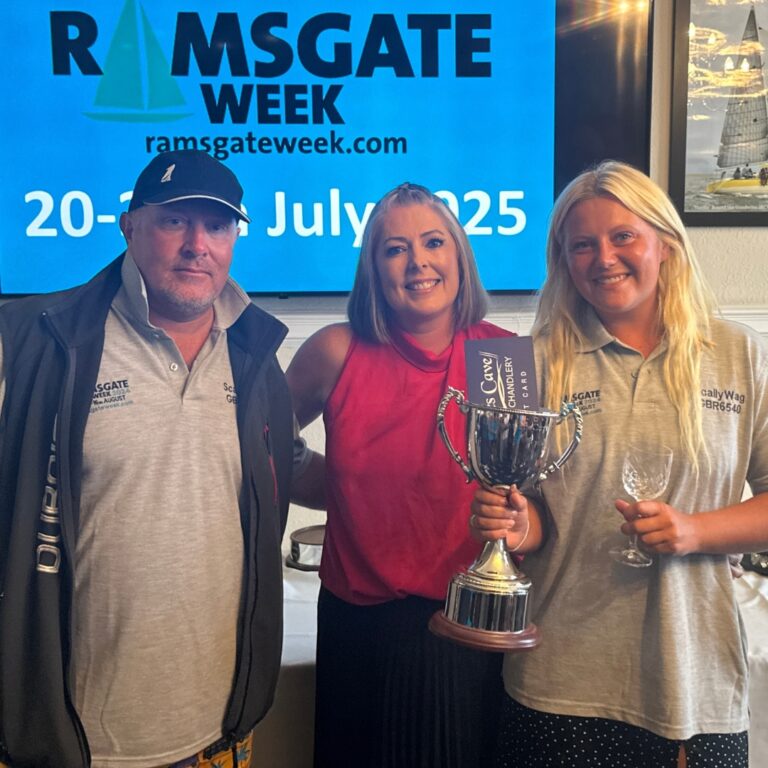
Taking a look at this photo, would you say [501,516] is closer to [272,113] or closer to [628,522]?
[628,522]

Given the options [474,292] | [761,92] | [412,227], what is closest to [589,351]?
[474,292]

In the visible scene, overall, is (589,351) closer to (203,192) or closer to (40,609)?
(203,192)

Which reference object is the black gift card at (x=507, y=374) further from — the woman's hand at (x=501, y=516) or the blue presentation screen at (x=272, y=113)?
the blue presentation screen at (x=272, y=113)

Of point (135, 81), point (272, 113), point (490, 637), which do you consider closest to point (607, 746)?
point (490, 637)

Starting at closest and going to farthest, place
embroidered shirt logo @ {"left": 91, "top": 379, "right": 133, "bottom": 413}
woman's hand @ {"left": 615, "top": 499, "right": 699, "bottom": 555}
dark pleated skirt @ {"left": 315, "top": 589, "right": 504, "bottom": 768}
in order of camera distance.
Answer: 1. woman's hand @ {"left": 615, "top": 499, "right": 699, "bottom": 555}
2. embroidered shirt logo @ {"left": 91, "top": 379, "right": 133, "bottom": 413}
3. dark pleated skirt @ {"left": 315, "top": 589, "right": 504, "bottom": 768}

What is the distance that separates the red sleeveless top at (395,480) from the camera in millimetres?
1443

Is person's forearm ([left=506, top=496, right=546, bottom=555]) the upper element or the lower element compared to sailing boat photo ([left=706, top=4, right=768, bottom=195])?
lower

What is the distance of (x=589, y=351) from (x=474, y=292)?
0.29 m

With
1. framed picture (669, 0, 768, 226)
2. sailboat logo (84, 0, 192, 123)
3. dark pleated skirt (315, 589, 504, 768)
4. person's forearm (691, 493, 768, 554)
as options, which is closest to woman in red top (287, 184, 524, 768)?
dark pleated skirt (315, 589, 504, 768)

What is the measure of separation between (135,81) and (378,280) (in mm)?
1289

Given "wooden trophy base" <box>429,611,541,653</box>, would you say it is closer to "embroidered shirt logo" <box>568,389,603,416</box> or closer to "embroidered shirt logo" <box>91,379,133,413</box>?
"embroidered shirt logo" <box>568,389,603,416</box>

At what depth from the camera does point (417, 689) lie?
56.0 inches

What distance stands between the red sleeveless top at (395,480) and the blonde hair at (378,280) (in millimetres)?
46

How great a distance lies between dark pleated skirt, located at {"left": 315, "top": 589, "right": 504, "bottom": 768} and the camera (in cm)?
142
